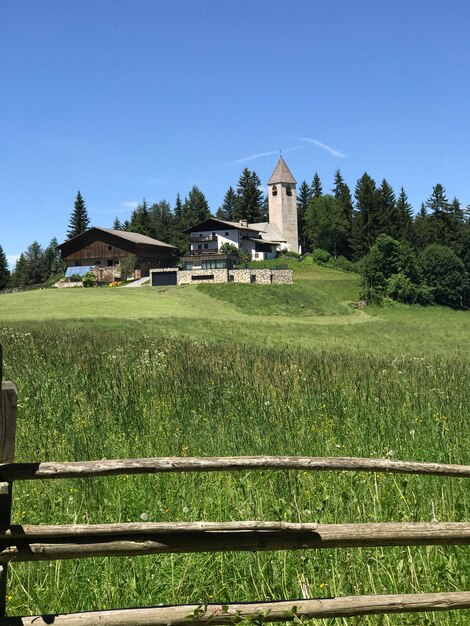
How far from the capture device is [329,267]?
98.9m

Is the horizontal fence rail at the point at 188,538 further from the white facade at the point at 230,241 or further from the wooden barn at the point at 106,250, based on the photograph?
the white facade at the point at 230,241

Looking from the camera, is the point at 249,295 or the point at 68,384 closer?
the point at 68,384

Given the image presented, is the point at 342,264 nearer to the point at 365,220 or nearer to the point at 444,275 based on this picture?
the point at 365,220

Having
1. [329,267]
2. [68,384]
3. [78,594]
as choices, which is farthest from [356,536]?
[329,267]

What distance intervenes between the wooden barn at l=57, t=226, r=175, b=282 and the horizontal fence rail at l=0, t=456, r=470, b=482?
82642mm

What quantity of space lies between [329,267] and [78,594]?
96614mm

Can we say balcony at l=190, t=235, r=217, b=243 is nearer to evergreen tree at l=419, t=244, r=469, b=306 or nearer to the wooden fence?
evergreen tree at l=419, t=244, r=469, b=306

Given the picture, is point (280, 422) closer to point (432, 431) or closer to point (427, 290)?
point (432, 431)

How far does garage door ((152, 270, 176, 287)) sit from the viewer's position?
245 ft

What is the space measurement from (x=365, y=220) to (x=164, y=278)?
155ft

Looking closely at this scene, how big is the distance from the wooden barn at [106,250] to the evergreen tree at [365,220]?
3718 cm

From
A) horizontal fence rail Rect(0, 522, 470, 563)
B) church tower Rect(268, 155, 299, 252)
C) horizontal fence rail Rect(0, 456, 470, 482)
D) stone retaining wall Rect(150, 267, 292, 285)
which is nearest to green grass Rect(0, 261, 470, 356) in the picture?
stone retaining wall Rect(150, 267, 292, 285)

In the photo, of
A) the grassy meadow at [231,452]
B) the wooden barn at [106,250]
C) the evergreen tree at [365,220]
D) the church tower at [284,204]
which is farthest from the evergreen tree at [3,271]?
the grassy meadow at [231,452]

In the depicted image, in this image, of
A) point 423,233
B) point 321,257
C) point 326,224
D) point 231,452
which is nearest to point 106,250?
point 321,257
